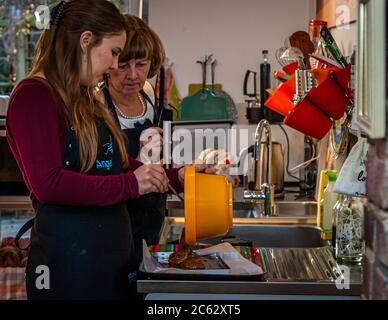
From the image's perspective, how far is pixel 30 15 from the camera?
13.4 ft

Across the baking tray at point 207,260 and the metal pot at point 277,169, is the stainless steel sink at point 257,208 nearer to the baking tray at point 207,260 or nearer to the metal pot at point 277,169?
the metal pot at point 277,169

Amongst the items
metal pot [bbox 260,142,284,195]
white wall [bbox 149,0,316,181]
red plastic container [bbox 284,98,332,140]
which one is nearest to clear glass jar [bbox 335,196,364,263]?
red plastic container [bbox 284,98,332,140]

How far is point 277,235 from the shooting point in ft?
Result: 7.89

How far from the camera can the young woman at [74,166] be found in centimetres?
148

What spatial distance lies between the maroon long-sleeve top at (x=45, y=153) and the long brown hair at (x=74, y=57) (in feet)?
0.17

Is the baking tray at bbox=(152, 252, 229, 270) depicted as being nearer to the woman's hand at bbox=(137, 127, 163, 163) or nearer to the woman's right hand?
the woman's right hand

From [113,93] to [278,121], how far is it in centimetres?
155

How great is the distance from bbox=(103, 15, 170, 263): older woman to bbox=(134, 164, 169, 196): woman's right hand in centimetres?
51

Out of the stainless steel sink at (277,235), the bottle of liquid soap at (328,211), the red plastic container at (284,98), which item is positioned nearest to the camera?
the bottle of liquid soap at (328,211)

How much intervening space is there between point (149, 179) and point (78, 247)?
0.23 m

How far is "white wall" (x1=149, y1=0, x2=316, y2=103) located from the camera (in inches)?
147

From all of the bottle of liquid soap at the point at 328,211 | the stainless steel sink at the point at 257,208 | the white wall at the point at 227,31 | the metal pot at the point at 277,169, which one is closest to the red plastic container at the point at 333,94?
the bottle of liquid soap at the point at 328,211

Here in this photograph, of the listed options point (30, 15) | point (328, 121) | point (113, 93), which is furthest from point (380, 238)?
point (30, 15)

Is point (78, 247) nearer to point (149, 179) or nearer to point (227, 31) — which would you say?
point (149, 179)
